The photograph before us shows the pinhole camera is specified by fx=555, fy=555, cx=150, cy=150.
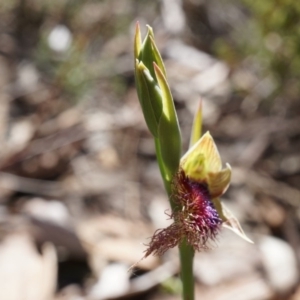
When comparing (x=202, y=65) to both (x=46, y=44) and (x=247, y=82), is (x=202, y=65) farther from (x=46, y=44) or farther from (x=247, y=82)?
(x=46, y=44)

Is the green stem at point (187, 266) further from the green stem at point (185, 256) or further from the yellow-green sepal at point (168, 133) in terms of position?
the yellow-green sepal at point (168, 133)

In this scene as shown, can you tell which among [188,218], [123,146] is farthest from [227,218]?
[123,146]

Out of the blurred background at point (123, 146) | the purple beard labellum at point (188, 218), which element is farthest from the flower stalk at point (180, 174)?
the blurred background at point (123, 146)

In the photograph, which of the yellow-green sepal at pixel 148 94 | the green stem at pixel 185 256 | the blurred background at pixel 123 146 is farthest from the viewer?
the blurred background at pixel 123 146

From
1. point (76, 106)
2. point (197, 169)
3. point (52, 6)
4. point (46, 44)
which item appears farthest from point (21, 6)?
point (197, 169)

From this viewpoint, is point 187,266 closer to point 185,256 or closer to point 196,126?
point 185,256

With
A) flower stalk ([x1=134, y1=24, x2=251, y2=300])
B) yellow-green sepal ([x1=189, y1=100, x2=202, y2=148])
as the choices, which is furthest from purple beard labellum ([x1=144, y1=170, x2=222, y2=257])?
yellow-green sepal ([x1=189, y1=100, x2=202, y2=148])
